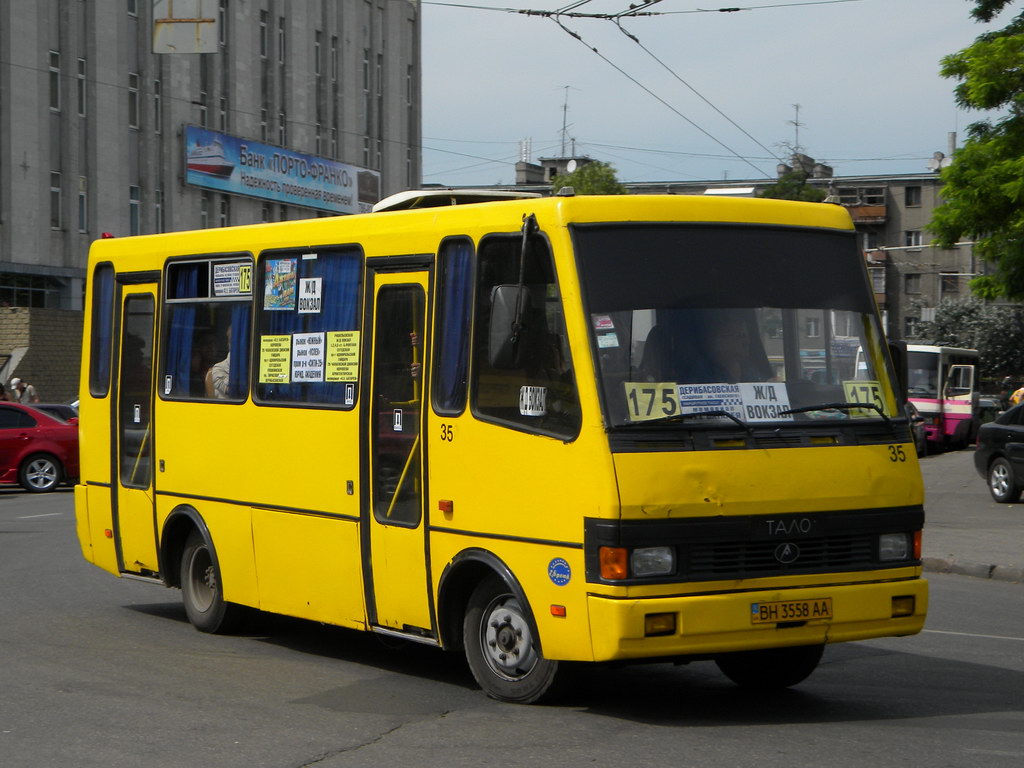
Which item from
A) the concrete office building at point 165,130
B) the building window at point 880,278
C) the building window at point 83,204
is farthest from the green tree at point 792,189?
the building window at point 880,278

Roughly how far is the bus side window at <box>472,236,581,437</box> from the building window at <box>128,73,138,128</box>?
149 feet

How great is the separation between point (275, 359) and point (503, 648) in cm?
293

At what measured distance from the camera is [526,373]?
788 centimetres

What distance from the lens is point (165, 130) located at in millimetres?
53375

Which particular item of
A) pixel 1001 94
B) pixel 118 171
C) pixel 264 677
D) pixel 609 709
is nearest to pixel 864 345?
pixel 609 709

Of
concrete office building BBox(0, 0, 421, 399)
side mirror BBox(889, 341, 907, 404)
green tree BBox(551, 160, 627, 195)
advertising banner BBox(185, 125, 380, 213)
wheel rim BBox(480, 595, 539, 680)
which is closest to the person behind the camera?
wheel rim BBox(480, 595, 539, 680)

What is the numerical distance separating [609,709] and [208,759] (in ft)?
6.99

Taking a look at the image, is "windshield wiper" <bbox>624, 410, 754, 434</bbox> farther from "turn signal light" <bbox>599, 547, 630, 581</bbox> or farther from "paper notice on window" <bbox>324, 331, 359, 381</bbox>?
"paper notice on window" <bbox>324, 331, 359, 381</bbox>

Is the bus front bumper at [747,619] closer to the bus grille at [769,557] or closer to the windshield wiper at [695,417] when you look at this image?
the bus grille at [769,557]

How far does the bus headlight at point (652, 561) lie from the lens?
7289mm

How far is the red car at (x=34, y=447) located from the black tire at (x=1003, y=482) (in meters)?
14.9

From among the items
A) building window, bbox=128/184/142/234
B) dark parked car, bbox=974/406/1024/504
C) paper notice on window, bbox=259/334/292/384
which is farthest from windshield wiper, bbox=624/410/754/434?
building window, bbox=128/184/142/234

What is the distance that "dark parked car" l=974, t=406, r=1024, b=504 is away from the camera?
75.7 ft

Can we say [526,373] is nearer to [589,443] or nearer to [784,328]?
[589,443]
